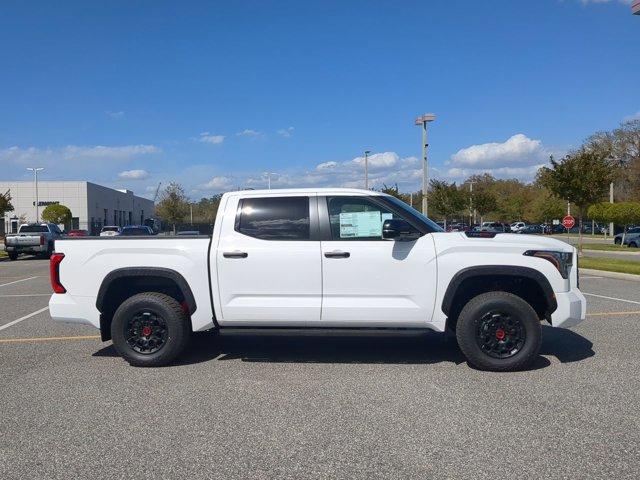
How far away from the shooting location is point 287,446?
159 inches

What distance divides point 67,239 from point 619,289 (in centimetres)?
1177

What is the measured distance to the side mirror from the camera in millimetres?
5645

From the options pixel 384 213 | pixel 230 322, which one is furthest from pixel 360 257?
pixel 230 322

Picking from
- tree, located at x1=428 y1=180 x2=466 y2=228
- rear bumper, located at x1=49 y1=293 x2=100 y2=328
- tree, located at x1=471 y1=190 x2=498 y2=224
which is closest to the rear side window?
rear bumper, located at x1=49 y1=293 x2=100 y2=328

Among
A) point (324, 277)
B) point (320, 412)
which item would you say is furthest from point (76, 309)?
point (320, 412)

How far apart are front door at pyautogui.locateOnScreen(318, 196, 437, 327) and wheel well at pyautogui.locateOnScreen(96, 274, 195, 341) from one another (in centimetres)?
152

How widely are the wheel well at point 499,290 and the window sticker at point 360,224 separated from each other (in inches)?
40.3

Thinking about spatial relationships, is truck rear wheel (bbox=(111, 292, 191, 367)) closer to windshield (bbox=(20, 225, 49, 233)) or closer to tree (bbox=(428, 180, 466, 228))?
windshield (bbox=(20, 225, 49, 233))

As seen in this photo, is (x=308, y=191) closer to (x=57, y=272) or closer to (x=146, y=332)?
(x=146, y=332)

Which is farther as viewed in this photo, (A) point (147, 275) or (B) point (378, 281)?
(A) point (147, 275)

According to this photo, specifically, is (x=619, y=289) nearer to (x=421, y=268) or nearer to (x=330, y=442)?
(x=421, y=268)

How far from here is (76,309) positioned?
20.4ft

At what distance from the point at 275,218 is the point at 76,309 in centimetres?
238

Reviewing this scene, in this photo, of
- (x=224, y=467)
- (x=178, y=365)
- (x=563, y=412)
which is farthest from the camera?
(x=178, y=365)
